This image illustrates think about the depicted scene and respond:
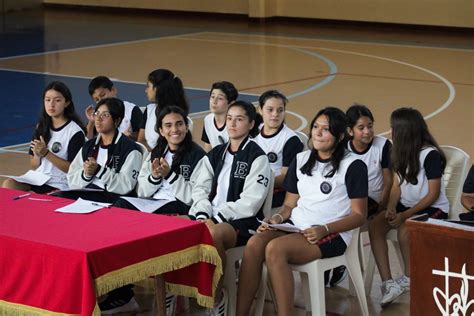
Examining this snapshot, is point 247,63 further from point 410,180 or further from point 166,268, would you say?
point 166,268

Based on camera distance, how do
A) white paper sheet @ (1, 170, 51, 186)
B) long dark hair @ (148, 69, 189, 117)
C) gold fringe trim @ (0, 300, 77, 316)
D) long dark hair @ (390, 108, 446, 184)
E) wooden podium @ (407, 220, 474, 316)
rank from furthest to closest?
long dark hair @ (148, 69, 189, 117) → white paper sheet @ (1, 170, 51, 186) → long dark hair @ (390, 108, 446, 184) → gold fringe trim @ (0, 300, 77, 316) → wooden podium @ (407, 220, 474, 316)

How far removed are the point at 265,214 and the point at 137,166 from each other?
101 cm

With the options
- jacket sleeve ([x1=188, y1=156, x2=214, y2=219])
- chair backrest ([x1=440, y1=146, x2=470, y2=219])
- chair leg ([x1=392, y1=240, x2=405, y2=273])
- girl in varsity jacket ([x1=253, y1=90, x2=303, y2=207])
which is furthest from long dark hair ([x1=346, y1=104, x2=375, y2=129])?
jacket sleeve ([x1=188, y1=156, x2=214, y2=219])

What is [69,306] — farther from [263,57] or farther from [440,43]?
[440,43]

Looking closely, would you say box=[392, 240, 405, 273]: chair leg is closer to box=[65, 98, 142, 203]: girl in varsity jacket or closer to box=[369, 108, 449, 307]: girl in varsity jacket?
box=[369, 108, 449, 307]: girl in varsity jacket

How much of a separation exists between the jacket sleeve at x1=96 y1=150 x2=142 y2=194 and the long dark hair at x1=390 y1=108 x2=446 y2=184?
67.3 inches

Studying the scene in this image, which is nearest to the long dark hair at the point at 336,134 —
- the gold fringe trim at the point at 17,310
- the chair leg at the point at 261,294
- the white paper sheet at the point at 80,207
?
the chair leg at the point at 261,294

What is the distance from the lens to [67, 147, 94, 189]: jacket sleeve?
6.84m

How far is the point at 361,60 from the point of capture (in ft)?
57.0

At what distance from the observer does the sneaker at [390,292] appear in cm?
628

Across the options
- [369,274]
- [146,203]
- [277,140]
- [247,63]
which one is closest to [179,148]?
[146,203]

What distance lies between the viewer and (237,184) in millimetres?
6203

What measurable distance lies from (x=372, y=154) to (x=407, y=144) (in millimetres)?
333

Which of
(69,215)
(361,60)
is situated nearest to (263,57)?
(361,60)
